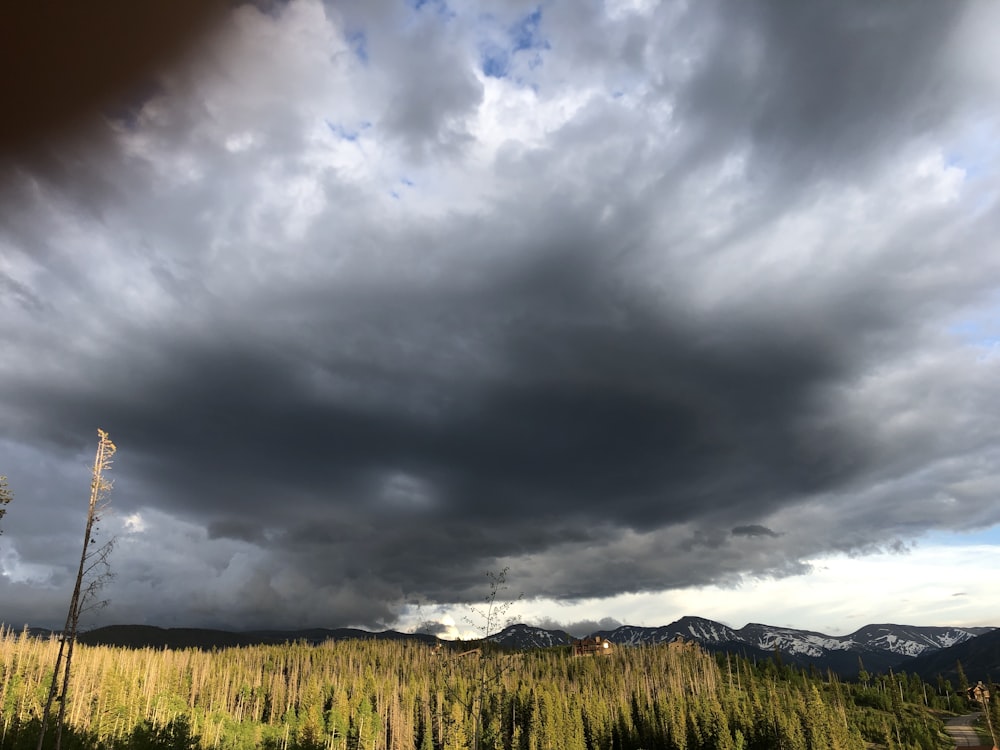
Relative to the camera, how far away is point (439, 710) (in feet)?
446

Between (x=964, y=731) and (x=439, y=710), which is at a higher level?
(x=439, y=710)

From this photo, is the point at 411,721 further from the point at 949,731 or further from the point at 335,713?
the point at 949,731

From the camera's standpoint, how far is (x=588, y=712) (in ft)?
393

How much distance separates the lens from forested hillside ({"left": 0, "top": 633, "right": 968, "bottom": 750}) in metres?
102

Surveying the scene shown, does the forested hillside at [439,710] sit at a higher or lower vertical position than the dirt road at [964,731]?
higher

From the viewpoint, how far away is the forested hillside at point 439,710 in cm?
10194

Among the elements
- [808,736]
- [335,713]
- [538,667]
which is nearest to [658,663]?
[538,667]

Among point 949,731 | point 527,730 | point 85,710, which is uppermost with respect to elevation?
point 85,710

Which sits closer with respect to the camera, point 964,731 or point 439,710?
point 439,710

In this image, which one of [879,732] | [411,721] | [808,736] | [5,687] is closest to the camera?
[808,736]

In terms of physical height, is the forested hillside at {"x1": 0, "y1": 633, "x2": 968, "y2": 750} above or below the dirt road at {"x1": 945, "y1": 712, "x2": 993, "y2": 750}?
above

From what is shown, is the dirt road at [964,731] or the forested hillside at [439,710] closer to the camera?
the forested hillside at [439,710]

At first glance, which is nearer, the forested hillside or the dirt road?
the forested hillside

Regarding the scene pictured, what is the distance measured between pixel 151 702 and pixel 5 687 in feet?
92.6
